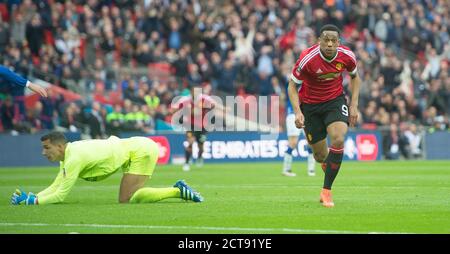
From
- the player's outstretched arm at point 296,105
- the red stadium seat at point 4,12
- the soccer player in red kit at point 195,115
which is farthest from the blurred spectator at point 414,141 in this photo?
the player's outstretched arm at point 296,105

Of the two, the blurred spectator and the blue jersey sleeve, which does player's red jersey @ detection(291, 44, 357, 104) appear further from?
the blurred spectator

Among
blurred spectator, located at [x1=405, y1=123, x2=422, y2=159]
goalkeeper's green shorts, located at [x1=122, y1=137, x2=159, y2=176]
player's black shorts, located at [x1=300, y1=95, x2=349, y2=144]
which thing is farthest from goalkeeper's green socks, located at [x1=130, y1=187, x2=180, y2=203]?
blurred spectator, located at [x1=405, y1=123, x2=422, y2=159]

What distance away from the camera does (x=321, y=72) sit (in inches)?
552

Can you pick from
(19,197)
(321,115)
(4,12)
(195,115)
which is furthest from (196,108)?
(19,197)

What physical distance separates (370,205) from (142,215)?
10.7ft

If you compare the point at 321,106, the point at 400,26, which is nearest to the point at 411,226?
the point at 321,106

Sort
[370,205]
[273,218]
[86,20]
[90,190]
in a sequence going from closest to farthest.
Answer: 1. [273,218]
2. [370,205]
3. [90,190]
4. [86,20]

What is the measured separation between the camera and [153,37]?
3412 cm

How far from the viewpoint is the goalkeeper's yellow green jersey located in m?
13.3

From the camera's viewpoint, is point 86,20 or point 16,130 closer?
point 16,130

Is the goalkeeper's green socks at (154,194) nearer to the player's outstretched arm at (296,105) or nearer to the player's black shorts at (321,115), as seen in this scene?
the player's outstretched arm at (296,105)

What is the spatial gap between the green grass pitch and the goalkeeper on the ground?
7.7 inches

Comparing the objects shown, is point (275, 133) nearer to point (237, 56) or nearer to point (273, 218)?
→ point (237, 56)

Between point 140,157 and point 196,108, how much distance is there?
44.3ft
